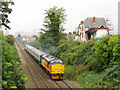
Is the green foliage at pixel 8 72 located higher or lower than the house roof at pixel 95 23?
lower

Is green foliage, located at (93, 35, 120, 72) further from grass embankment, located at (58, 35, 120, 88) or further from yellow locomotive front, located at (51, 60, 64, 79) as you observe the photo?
yellow locomotive front, located at (51, 60, 64, 79)

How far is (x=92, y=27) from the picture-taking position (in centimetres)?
2802

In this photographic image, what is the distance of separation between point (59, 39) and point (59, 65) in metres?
16.1

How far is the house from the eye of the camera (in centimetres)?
2672

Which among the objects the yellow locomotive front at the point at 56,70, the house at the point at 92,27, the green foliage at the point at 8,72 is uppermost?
the house at the point at 92,27

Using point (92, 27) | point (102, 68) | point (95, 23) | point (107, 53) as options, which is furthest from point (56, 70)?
point (95, 23)

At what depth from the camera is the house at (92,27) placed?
26.7 metres

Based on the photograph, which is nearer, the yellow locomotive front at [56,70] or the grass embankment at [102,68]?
the grass embankment at [102,68]

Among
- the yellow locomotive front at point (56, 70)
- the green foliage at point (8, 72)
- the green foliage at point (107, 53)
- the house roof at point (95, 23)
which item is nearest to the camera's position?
the green foliage at point (8, 72)

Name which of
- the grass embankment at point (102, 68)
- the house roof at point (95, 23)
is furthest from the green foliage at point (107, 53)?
the house roof at point (95, 23)

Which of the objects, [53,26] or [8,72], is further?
[53,26]

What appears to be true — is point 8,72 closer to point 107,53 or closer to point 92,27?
point 107,53

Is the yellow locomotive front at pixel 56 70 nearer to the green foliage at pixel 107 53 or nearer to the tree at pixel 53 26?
the green foliage at pixel 107 53

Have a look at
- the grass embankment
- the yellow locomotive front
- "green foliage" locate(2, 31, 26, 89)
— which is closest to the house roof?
the grass embankment
